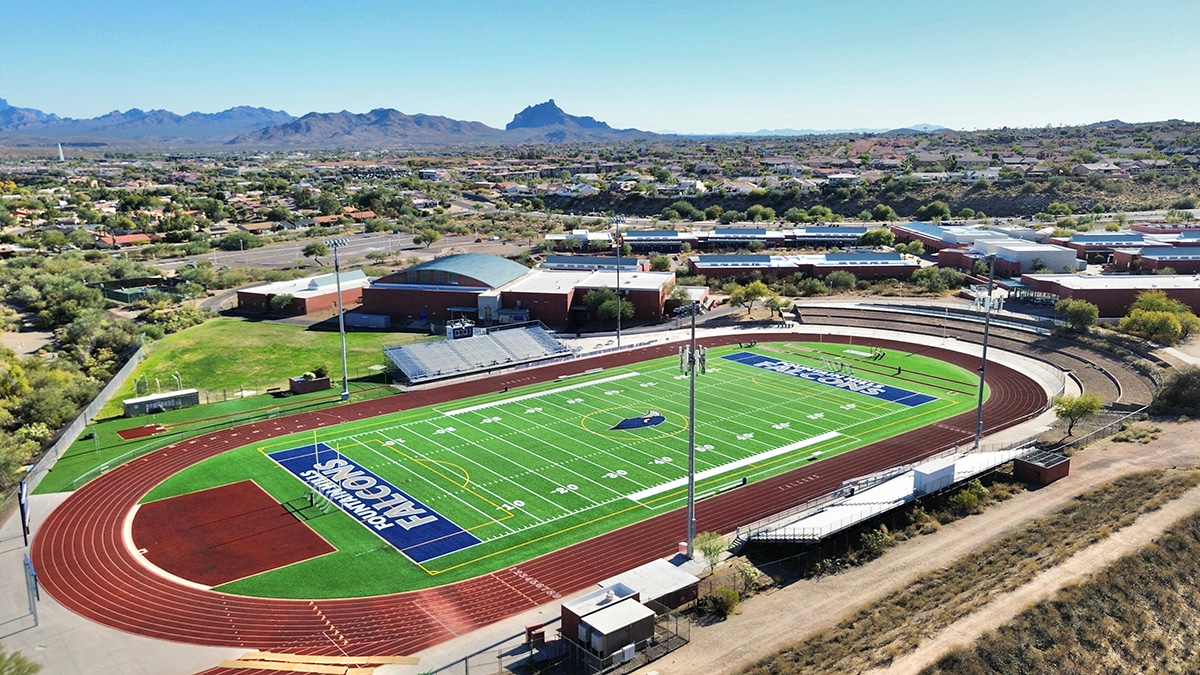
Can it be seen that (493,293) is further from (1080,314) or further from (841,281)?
(1080,314)

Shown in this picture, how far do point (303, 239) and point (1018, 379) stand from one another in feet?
350

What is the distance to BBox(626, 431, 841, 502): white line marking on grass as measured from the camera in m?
36.4

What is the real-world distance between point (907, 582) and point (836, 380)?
1074 inches

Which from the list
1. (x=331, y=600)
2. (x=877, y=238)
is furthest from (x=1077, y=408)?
(x=877, y=238)

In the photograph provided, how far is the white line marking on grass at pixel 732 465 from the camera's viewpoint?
119 ft

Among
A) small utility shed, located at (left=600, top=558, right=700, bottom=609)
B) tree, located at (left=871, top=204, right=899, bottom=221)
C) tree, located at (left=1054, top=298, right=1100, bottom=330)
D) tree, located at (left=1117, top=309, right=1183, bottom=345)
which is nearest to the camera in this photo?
small utility shed, located at (left=600, top=558, right=700, bottom=609)

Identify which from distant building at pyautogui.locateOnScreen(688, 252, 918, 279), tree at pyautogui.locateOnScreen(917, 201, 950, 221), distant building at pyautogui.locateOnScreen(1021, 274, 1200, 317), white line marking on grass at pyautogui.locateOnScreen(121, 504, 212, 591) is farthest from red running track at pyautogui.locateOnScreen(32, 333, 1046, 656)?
tree at pyautogui.locateOnScreen(917, 201, 950, 221)

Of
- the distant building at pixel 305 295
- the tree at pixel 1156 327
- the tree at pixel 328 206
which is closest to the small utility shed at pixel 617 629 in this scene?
the tree at pixel 1156 327

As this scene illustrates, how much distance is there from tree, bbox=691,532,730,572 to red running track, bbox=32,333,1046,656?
1.74 metres

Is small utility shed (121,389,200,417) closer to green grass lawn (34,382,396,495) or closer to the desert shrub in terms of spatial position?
green grass lawn (34,382,396,495)

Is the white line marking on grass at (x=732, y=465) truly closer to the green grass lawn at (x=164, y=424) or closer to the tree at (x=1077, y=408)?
the tree at (x=1077, y=408)

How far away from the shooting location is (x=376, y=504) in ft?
117

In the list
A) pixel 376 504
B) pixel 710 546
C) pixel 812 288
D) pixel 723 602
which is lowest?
pixel 376 504

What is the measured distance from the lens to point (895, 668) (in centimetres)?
2142
